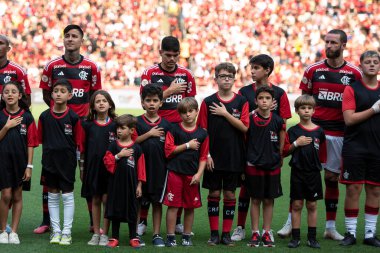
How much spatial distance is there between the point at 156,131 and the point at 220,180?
0.86 metres

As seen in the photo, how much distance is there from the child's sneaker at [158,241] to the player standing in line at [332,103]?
59.3 inches

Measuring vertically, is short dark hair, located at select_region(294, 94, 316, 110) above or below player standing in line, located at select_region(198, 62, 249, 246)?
above

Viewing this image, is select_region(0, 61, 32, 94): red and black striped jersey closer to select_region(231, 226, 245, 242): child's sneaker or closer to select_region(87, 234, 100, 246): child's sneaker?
select_region(87, 234, 100, 246): child's sneaker

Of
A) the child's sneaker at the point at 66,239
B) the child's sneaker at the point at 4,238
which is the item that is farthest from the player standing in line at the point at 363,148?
the child's sneaker at the point at 4,238

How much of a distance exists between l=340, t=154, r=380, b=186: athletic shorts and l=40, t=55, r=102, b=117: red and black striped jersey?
3.02 metres

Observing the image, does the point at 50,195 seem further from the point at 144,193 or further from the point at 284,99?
the point at 284,99

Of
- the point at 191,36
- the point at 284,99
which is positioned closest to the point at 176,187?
the point at 284,99

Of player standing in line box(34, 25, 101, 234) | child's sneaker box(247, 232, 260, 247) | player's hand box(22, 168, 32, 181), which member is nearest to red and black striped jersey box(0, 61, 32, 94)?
player standing in line box(34, 25, 101, 234)

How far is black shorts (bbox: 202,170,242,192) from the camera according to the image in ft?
26.8

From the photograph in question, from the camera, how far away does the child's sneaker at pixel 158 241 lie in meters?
7.90

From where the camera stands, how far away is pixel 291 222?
27.8 feet

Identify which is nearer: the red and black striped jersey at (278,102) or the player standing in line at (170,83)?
the red and black striped jersey at (278,102)

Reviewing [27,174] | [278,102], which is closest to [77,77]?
[27,174]

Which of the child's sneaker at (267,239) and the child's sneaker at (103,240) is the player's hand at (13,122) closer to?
the child's sneaker at (103,240)
